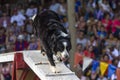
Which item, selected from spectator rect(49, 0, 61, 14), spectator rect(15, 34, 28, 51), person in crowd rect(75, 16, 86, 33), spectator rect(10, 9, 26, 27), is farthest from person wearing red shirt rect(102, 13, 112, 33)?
spectator rect(10, 9, 26, 27)

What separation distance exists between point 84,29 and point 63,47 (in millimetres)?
9136

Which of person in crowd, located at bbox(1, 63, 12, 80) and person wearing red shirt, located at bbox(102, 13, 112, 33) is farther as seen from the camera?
person wearing red shirt, located at bbox(102, 13, 112, 33)

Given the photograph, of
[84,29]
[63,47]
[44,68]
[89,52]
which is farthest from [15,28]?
[63,47]

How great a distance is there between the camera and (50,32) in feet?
28.8

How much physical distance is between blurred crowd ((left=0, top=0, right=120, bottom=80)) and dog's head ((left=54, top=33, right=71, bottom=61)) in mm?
5646

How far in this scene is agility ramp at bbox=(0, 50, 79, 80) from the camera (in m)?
8.21

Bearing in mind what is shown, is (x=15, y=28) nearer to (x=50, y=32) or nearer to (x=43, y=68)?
(x=43, y=68)

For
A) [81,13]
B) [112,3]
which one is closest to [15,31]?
[81,13]

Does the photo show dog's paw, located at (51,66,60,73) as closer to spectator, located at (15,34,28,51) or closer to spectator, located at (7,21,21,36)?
spectator, located at (15,34,28,51)

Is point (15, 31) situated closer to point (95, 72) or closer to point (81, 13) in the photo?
point (81, 13)

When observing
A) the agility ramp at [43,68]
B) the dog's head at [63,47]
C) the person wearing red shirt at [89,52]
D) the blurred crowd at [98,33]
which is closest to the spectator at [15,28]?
the blurred crowd at [98,33]

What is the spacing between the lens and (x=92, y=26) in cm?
1711

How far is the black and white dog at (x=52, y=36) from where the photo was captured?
27.3 ft

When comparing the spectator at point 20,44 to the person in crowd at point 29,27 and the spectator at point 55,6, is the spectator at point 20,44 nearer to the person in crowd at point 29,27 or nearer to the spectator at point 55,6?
the person in crowd at point 29,27
